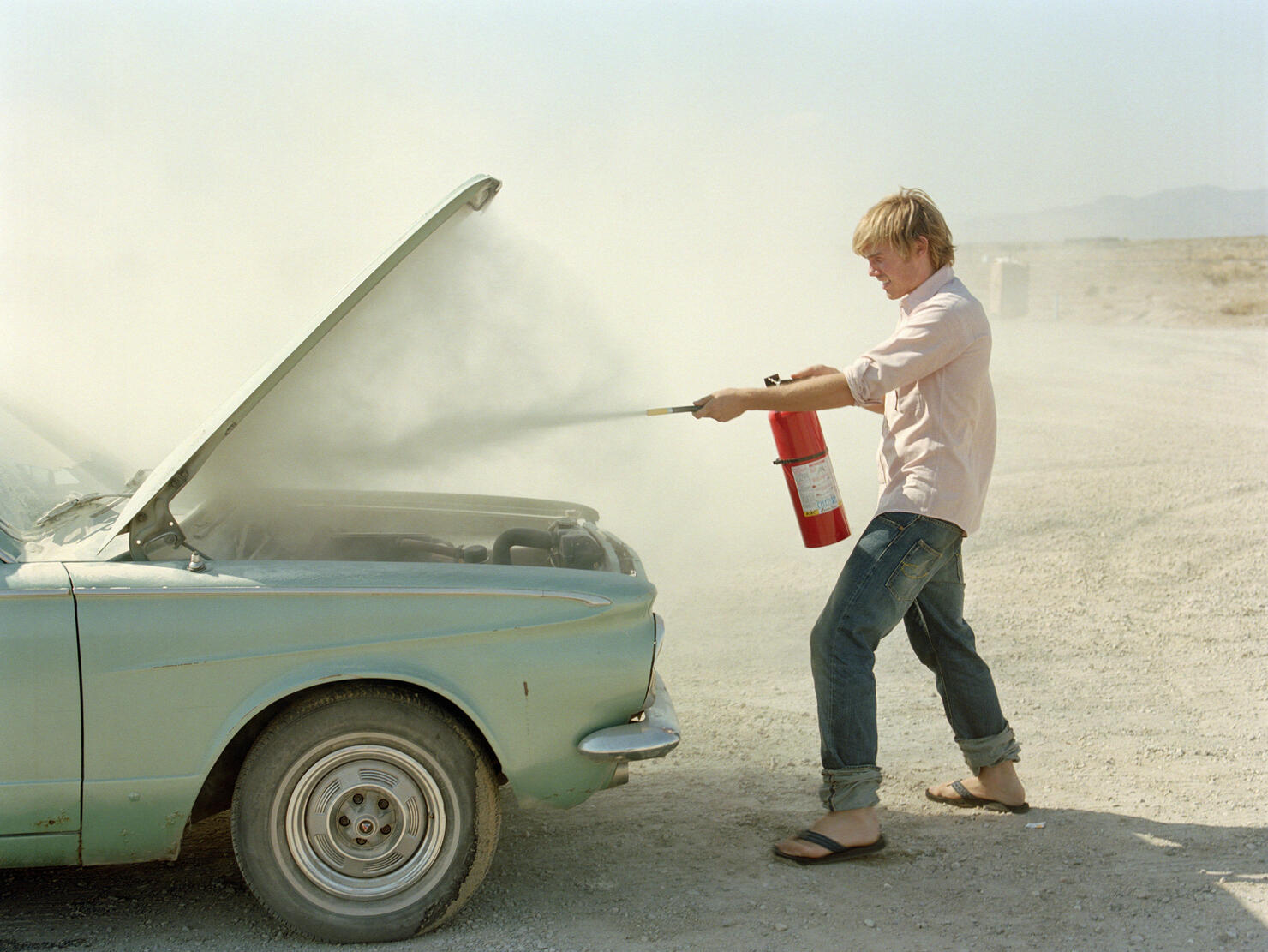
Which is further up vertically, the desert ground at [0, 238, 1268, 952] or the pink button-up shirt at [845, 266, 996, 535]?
the pink button-up shirt at [845, 266, 996, 535]

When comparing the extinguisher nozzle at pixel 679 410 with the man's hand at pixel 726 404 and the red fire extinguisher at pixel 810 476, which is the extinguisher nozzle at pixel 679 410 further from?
the red fire extinguisher at pixel 810 476

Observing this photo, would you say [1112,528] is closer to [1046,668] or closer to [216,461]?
[1046,668]

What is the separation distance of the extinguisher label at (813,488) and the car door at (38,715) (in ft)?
7.69

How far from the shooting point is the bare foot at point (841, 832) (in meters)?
3.70

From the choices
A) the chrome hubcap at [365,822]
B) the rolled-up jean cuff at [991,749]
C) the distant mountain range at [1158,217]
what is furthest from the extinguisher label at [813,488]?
the distant mountain range at [1158,217]

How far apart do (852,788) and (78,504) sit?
8.69ft

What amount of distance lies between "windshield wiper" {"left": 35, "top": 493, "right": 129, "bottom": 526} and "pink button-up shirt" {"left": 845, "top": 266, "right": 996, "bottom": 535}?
2.41m

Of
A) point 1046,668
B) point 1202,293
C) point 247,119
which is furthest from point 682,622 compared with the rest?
point 1202,293

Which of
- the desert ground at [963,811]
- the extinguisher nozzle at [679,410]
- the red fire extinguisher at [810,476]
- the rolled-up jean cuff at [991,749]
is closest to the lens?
the desert ground at [963,811]

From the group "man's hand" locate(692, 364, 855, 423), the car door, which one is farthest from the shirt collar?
the car door

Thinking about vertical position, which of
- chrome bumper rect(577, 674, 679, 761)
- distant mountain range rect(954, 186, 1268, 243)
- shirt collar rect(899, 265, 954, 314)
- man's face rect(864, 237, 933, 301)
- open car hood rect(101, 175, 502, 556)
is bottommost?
chrome bumper rect(577, 674, 679, 761)

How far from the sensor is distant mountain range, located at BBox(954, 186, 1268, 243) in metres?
123

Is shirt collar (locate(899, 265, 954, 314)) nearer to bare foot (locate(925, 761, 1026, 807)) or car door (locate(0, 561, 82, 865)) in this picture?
bare foot (locate(925, 761, 1026, 807))

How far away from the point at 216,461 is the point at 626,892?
5.89 ft
